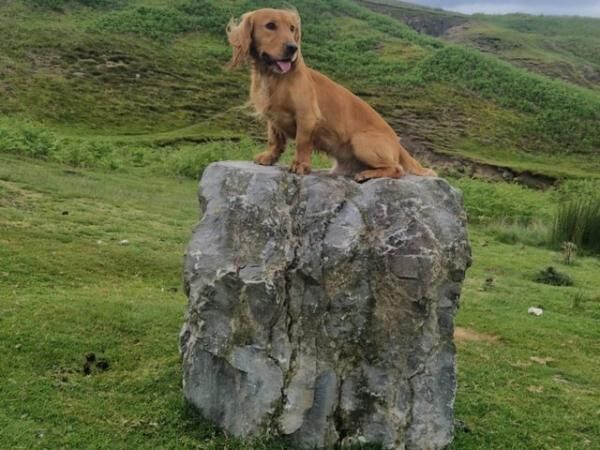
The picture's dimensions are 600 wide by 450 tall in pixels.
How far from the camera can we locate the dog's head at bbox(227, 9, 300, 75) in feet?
21.1

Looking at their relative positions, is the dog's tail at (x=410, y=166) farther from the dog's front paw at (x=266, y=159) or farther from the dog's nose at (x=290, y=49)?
the dog's nose at (x=290, y=49)

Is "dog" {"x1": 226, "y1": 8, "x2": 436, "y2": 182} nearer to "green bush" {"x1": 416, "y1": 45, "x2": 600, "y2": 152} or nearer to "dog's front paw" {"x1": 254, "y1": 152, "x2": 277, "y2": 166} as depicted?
"dog's front paw" {"x1": 254, "y1": 152, "x2": 277, "y2": 166}

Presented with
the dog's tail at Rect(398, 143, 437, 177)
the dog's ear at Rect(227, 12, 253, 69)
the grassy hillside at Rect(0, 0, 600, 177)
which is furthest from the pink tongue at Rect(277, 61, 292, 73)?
the grassy hillside at Rect(0, 0, 600, 177)

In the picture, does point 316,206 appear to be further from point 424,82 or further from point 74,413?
point 424,82

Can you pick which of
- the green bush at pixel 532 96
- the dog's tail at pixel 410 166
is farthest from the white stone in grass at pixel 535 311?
the green bush at pixel 532 96

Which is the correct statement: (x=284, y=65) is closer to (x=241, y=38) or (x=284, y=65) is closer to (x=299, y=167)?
(x=241, y=38)

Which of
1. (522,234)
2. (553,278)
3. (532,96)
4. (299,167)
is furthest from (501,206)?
(532,96)

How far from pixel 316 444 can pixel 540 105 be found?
5031cm

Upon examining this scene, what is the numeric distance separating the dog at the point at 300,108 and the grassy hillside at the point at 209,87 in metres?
21.2

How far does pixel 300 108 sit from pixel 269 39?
67 cm

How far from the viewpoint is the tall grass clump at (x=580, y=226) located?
19.8 metres

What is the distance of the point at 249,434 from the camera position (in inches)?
268

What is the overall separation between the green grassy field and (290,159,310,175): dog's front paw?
253 cm

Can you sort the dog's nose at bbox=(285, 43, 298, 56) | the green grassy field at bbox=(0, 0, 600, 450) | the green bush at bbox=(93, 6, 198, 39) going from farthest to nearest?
the green bush at bbox=(93, 6, 198, 39) → the green grassy field at bbox=(0, 0, 600, 450) → the dog's nose at bbox=(285, 43, 298, 56)
